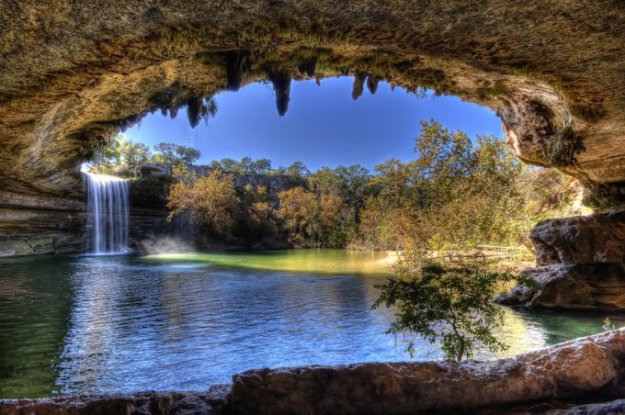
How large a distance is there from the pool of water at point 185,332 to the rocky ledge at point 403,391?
271cm

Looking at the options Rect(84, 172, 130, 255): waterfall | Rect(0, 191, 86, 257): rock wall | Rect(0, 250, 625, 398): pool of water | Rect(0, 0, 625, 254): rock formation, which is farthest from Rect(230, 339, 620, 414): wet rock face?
Rect(84, 172, 130, 255): waterfall

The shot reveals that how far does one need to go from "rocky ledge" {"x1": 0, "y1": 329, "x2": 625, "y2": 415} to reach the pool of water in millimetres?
2708

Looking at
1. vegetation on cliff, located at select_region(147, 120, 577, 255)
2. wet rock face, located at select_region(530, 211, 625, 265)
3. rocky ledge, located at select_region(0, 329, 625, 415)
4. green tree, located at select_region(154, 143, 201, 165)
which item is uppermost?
green tree, located at select_region(154, 143, 201, 165)

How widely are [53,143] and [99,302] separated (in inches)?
199

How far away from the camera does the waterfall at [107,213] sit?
93.2 ft

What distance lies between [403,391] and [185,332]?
6330mm

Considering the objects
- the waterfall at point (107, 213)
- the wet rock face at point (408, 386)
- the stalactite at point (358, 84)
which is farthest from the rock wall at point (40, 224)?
the wet rock face at point (408, 386)

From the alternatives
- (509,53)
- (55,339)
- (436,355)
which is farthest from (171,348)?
(509,53)

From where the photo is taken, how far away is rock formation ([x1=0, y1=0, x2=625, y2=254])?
3.55 m

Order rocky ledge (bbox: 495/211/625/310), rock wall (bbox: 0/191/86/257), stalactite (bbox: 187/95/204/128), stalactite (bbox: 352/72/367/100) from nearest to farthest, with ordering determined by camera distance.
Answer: stalactite (bbox: 352/72/367/100), stalactite (bbox: 187/95/204/128), rocky ledge (bbox: 495/211/625/310), rock wall (bbox: 0/191/86/257)

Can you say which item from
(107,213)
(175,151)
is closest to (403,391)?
(107,213)

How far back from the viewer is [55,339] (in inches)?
297

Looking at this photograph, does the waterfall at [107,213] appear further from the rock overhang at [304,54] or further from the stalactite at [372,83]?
the stalactite at [372,83]

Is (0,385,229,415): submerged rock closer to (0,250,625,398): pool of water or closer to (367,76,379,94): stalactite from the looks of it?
(0,250,625,398): pool of water
